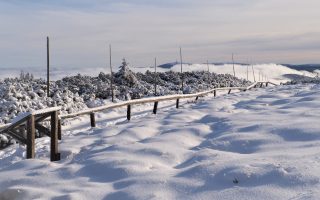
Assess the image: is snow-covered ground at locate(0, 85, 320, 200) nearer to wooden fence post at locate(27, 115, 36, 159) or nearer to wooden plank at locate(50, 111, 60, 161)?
wooden plank at locate(50, 111, 60, 161)

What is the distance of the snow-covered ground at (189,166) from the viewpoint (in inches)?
219

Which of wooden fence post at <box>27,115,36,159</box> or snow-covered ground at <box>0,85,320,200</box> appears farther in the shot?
wooden fence post at <box>27,115,36,159</box>

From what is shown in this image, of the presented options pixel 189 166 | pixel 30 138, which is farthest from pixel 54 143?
pixel 189 166

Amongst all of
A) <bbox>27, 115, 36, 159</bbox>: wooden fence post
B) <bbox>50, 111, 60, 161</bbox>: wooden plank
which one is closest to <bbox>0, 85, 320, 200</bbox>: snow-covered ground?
<bbox>50, 111, 60, 161</bbox>: wooden plank

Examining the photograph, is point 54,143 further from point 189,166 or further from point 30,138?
point 189,166

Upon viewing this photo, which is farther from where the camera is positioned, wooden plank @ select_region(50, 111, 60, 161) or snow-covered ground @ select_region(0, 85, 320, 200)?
wooden plank @ select_region(50, 111, 60, 161)

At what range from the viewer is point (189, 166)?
6836mm

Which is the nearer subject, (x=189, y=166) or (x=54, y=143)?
(x=189, y=166)

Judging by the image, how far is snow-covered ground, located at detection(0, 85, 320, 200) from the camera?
555cm


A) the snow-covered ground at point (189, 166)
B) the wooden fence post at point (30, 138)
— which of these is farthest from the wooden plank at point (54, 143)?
the wooden fence post at point (30, 138)

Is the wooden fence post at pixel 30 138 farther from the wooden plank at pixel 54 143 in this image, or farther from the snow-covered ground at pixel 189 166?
the snow-covered ground at pixel 189 166

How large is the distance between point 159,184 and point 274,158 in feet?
5.84

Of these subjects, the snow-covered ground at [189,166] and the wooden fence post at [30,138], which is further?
the wooden fence post at [30,138]

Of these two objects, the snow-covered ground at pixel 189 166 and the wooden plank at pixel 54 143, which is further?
the wooden plank at pixel 54 143
